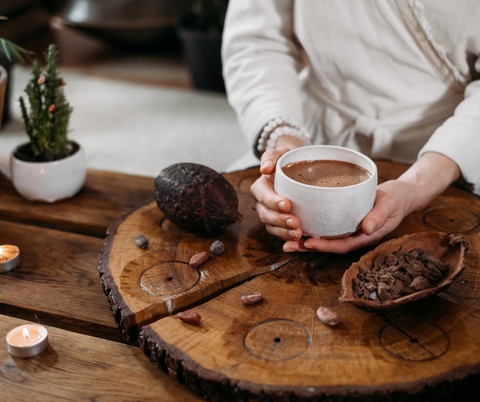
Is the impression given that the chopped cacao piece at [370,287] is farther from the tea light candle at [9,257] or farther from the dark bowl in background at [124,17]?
the dark bowl in background at [124,17]

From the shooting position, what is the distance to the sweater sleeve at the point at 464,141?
96cm

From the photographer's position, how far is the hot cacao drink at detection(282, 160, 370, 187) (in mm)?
808

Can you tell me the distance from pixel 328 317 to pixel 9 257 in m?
0.61

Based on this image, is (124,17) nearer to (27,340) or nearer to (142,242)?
(142,242)

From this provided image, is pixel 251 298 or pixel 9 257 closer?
pixel 251 298

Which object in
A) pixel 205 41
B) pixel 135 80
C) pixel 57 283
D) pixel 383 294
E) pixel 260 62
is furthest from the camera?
pixel 135 80

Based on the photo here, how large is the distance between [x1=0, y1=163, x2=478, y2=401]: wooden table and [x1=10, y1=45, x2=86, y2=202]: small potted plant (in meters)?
0.04

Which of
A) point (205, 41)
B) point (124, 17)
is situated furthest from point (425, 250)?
point (124, 17)

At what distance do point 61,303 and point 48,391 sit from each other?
196 millimetres

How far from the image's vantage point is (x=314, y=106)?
1.30 meters

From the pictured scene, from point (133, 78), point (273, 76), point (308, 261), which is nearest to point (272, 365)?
point (308, 261)

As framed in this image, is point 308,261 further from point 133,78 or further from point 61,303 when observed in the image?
point 133,78

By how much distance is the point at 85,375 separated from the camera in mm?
700

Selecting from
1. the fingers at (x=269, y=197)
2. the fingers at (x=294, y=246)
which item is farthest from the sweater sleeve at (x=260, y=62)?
the fingers at (x=294, y=246)
